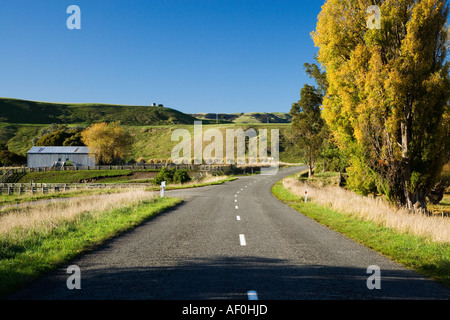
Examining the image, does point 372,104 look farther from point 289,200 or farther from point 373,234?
point 289,200

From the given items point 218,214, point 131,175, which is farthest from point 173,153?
point 218,214

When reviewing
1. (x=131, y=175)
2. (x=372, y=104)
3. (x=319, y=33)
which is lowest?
(x=131, y=175)

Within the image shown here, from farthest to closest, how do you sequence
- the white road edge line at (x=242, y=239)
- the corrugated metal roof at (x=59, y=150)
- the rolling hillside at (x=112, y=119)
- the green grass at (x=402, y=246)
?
the rolling hillside at (x=112, y=119)
the corrugated metal roof at (x=59, y=150)
the white road edge line at (x=242, y=239)
the green grass at (x=402, y=246)

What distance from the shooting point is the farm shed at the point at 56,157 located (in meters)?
71.9

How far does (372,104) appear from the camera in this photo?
1474cm

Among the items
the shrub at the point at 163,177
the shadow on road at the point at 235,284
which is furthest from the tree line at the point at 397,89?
the shrub at the point at 163,177

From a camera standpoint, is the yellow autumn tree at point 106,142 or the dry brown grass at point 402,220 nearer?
the dry brown grass at point 402,220

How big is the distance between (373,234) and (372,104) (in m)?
6.89

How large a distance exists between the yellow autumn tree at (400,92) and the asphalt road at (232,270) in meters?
7.07

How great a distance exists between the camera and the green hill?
498ft

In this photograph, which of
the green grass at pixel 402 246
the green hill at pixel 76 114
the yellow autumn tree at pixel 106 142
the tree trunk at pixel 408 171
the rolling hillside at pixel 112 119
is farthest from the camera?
the green hill at pixel 76 114

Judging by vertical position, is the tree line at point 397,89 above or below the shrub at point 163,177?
above

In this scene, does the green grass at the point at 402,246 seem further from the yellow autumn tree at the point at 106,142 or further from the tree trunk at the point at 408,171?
the yellow autumn tree at the point at 106,142
